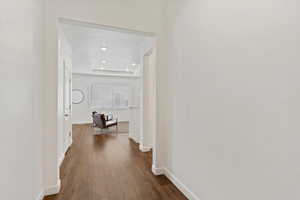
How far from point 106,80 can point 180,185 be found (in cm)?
770

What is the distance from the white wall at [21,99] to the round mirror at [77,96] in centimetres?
683

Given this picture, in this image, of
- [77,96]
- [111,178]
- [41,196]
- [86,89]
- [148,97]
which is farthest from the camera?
[86,89]

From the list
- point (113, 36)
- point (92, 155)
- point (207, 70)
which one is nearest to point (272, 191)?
point (207, 70)

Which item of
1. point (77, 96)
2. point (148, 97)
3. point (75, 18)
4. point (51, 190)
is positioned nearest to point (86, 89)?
point (77, 96)

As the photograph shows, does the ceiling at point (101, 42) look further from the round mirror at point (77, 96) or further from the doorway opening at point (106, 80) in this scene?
the round mirror at point (77, 96)

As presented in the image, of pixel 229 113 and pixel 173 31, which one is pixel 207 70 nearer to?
pixel 229 113

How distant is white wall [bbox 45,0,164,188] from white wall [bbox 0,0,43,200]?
4.7 inches

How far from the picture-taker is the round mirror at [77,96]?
8281mm

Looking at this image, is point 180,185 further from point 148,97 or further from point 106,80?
point 106,80

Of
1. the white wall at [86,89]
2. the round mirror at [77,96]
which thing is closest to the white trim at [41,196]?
the white wall at [86,89]

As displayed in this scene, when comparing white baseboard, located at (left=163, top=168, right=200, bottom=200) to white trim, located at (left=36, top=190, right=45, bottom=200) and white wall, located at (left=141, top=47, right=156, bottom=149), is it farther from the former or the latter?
white trim, located at (left=36, top=190, right=45, bottom=200)

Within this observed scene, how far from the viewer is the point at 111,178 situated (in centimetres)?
254

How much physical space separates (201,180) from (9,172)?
1.85 metres

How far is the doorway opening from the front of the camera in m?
3.17
